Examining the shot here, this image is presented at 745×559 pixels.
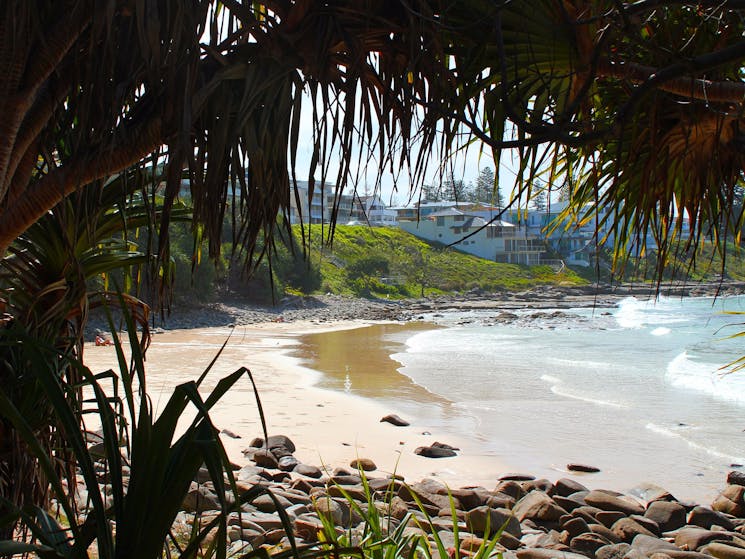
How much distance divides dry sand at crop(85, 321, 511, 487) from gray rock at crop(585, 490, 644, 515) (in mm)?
1062

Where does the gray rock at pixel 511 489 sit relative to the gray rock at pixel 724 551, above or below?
below

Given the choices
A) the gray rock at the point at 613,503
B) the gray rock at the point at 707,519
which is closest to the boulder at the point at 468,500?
the gray rock at the point at 613,503

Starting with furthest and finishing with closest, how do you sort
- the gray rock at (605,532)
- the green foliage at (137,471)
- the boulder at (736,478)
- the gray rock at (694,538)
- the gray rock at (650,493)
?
the boulder at (736,478) < the gray rock at (650,493) < the gray rock at (605,532) < the gray rock at (694,538) < the green foliage at (137,471)

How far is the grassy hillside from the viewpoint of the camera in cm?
4284

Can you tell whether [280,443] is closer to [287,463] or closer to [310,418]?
[287,463]

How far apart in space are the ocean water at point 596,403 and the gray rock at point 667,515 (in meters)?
1.07

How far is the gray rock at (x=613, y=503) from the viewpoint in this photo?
185 inches

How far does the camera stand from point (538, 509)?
179 inches

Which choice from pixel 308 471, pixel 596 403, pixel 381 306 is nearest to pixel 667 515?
pixel 308 471

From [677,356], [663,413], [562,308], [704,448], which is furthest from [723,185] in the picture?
[562,308]

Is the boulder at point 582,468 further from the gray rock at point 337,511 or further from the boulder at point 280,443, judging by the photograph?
the gray rock at point 337,511

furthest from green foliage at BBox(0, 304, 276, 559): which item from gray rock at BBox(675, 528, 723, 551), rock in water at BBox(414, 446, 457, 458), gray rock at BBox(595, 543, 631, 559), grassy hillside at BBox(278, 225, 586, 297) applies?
grassy hillside at BBox(278, 225, 586, 297)

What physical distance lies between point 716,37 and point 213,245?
1579 millimetres

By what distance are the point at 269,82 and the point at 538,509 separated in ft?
12.0
